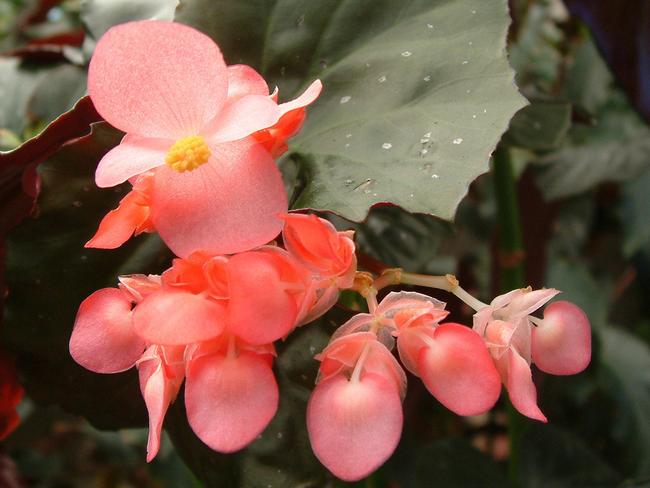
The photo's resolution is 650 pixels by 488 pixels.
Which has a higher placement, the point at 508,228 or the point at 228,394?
the point at 228,394

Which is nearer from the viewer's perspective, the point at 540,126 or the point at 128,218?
the point at 128,218

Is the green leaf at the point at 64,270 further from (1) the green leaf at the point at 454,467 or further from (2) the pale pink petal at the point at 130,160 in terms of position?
(1) the green leaf at the point at 454,467

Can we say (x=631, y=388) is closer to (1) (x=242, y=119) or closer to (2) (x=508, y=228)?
(2) (x=508, y=228)

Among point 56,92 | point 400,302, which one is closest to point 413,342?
point 400,302

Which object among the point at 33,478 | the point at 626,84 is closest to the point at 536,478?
the point at 626,84

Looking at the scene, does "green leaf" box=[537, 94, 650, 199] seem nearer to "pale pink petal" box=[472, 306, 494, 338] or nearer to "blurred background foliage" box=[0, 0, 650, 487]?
"blurred background foliage" box=[0, 0, 650, 487]

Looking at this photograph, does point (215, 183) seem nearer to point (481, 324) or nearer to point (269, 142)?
point (269, 142)
